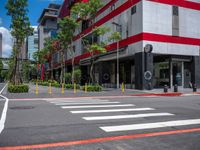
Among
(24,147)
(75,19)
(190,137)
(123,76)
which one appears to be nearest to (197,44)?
(123,76)

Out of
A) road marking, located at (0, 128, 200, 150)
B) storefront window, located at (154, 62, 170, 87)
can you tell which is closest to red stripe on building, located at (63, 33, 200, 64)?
storefront window, located at (154, 62, 170, 87)

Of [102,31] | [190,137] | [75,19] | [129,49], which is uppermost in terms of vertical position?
[75,19]

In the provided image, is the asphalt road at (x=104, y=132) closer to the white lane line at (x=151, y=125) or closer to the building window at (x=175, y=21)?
the white lane line at (x=151, y=125)

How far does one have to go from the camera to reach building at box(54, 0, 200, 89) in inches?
1121

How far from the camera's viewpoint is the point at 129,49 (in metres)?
31.0

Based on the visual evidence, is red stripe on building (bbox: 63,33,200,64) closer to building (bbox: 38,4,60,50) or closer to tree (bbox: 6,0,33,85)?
tree (bbox: 6,0,33,85)

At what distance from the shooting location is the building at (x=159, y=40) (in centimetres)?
2847

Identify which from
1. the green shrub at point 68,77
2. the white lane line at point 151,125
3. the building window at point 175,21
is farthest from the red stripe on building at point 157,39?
the white lane line at point 151,125

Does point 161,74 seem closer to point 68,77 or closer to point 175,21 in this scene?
point 175,21

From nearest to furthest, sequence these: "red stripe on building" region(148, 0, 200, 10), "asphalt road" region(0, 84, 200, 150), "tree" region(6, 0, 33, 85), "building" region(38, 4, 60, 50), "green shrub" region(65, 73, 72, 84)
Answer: "asphalt road" region(0, 84, 200, 150) < "tree" region(6, 0, 33, 85) < "red stripe on building" region(148, 0, 200, 10) < "green shrub" region(65, 73, 72, 84) < "building" region(38, 4, 60, 50)

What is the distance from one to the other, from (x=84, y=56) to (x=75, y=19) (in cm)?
1391

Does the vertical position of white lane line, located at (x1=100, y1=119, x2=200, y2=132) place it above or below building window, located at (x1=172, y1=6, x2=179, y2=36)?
below

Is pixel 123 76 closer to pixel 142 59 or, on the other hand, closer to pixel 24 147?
pixel 142 59

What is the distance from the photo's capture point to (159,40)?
29.1 metres
